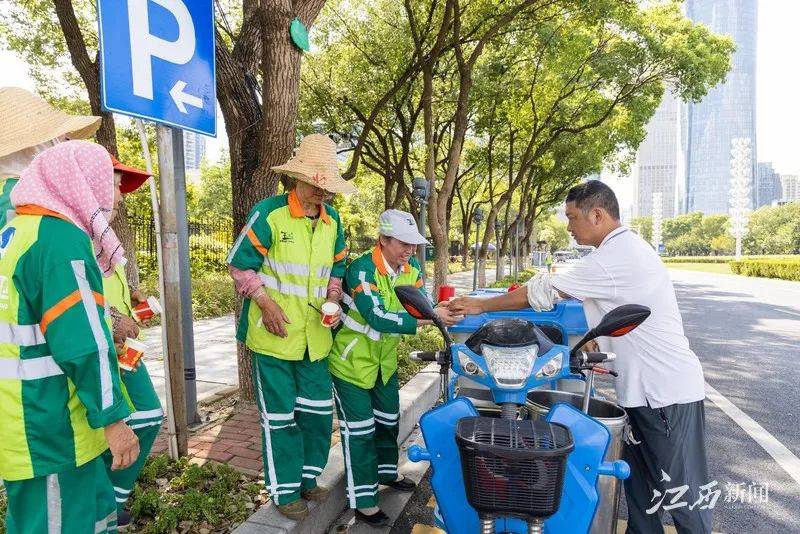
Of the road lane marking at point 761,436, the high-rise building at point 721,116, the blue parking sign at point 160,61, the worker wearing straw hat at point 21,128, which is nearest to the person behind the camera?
the worker wearing straw hat at point 21,128

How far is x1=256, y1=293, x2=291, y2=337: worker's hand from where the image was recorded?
9.77ft

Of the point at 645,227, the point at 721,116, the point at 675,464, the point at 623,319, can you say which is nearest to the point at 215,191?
the point at 675,464

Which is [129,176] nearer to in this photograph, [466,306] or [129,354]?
[129,354]

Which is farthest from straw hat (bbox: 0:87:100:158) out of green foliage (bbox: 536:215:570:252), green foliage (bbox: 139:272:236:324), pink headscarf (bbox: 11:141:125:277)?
green foliage (bbox: 536:215:570:252)

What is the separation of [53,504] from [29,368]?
1.52 feet

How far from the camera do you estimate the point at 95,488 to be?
191 centimetres

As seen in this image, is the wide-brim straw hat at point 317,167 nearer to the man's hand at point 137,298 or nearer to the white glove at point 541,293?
the man's hand at point 137,298

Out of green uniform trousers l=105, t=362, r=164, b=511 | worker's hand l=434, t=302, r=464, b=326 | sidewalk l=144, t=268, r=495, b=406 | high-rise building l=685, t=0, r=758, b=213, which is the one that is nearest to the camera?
green uniform trousers l=105, t=362, r=164, b=511

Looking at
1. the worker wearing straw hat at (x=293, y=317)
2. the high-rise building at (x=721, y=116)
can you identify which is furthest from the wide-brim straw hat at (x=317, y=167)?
the high-rise building at (x=721, y=116)

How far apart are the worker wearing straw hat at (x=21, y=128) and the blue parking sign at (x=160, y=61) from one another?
68cm

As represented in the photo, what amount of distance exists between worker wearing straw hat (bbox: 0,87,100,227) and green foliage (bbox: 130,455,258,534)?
171 cm

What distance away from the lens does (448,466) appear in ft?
6.44

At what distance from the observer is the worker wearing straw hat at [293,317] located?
118 inches

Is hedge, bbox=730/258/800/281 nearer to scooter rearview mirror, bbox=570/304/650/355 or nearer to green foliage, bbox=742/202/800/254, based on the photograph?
scooter rearview mirror, bbox=570/304/650/355
